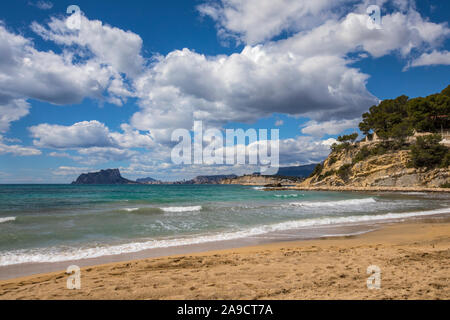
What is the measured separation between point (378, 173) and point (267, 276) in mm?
60236

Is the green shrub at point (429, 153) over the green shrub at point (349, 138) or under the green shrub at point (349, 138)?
under

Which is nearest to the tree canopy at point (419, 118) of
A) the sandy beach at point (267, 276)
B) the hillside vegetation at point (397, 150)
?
the hillside vegetation at point (397, 150)

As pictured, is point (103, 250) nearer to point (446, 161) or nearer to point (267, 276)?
point (267, 276)

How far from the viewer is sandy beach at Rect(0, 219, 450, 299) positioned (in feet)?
13.2

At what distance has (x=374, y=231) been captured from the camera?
1076 cm

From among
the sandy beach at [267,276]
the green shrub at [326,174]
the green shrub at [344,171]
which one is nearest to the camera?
the sandy beach at [267,276]

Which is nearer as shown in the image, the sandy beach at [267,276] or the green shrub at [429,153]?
the sandy beach at [267,276]

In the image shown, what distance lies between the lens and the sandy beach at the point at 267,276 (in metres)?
4.02

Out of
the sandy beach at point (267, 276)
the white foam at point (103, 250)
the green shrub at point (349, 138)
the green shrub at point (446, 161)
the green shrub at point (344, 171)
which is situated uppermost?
the green shrub at point (349, 138)

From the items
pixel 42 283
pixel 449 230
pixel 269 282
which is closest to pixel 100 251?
pixel 42 283

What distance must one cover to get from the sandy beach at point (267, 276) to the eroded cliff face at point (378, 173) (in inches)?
2048

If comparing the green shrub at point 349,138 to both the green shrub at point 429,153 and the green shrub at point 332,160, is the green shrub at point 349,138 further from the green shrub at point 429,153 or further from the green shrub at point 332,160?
the green shrub at point 429,153

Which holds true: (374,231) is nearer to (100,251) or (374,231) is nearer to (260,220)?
(260,220)


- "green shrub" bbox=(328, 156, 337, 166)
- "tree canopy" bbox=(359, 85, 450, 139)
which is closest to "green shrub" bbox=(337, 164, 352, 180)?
"green shrub" bbox=(328, 156, 337, 166)
